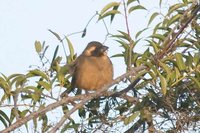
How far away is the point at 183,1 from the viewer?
2.56m

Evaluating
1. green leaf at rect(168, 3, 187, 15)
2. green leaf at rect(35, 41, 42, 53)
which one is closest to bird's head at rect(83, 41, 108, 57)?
green leaf at rect(168, 3, 187, 15)

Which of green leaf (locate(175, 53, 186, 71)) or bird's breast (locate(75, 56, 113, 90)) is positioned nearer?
green leaf (locate(175, 53, 186, 71))

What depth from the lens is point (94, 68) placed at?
3861 mm

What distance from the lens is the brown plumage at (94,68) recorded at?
364 centimetres

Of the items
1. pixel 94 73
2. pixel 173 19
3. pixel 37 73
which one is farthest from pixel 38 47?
pixel 94 73

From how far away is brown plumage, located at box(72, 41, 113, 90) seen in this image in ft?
11.9

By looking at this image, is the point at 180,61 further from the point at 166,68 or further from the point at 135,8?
the point at 135,8

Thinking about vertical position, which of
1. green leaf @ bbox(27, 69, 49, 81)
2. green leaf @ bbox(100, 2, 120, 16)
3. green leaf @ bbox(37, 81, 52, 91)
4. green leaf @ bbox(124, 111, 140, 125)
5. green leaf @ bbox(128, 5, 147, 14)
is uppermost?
green leaf @ bbox(100, 2, 120, 16)

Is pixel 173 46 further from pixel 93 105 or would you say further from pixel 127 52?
pixel 93 105

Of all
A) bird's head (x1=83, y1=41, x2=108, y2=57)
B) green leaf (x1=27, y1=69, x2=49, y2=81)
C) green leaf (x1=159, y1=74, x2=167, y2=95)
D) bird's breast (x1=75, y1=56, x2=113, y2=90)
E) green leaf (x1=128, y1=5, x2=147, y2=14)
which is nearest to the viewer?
green leaf (x1=159, y1=74, x2=167, y2=95)

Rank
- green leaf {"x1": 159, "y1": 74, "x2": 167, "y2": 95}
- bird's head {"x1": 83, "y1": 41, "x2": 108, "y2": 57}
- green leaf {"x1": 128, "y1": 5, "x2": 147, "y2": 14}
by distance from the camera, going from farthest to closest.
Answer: bird's head {"x1": 83, "y1": 41, "x2": 108, "y2": 57}
green leaf {"x1": 128, "y1": 5, "x2": 147, "y2": 14}
green leaf {"x1": 159, "y1": 74, "x2": 167, "y2": 95}

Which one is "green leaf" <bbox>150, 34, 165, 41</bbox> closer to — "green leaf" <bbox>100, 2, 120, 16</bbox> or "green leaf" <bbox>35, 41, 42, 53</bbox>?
"green leaf" <bbox>100, 2, 120, 16</bbox>

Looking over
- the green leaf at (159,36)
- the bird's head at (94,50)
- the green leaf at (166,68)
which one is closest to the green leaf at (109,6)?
the green leaf at (159,36)

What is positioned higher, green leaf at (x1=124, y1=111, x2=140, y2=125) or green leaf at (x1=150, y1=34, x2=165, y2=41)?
green leaf at (x1=150, y1=34, x2=165, y2=41)
